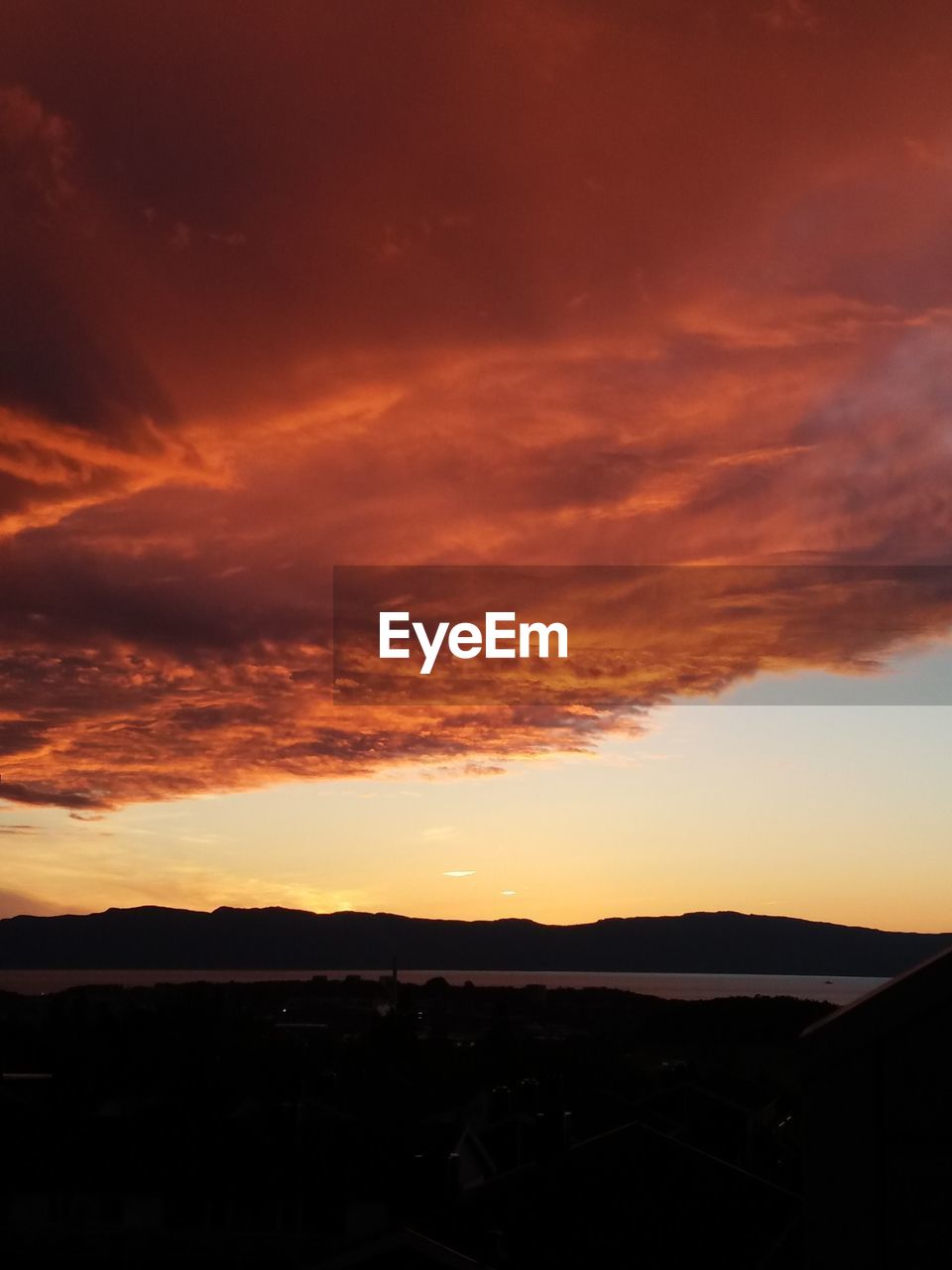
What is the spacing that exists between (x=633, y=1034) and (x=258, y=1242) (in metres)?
65.7

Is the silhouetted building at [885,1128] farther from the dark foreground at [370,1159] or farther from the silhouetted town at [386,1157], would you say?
the dark foreground at [370,1159]

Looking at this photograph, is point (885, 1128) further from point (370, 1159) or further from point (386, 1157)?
point (386, 1157)

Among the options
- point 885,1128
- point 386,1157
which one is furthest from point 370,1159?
point 885,1128

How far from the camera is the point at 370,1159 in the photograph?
28656 millimetres

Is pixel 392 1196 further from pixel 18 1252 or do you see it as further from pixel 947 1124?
pixel 947 1124

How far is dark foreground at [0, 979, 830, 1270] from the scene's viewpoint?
20.3 metres

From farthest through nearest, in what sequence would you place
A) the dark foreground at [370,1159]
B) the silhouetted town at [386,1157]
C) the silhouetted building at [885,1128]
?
the dark foreground at [370,1159]
the silhouetted town at [386,1157]
the silhouetted building at [885,1128]

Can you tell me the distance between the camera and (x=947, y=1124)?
4398 mm

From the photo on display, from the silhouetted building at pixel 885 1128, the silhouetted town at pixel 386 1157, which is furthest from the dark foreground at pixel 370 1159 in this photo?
the silhouetted building at pixel 885 1128

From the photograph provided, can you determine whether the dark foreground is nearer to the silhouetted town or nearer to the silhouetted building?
the silhouetted town

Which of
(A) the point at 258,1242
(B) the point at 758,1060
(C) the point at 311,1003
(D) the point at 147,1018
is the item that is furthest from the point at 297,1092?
(C) the point at 311,1003

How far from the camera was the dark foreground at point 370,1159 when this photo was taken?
66.5 feet

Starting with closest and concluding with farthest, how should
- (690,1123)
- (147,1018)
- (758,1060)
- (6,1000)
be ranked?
(690,1123)
(147,1018)
(758,1060)
(6,1000)

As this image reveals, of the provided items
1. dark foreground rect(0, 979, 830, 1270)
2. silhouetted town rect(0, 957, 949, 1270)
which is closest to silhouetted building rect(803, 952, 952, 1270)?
silhouetted town rect(0, 957, 949, 1270)
